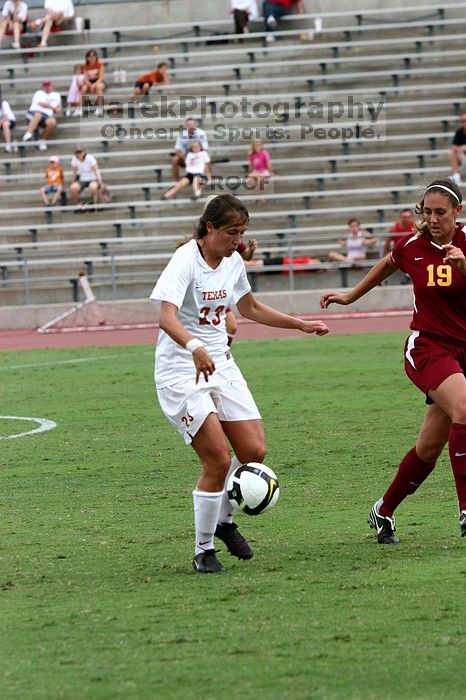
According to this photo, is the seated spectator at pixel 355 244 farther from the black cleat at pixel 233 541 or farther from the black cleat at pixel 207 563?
the black cleat at pixel 207 563

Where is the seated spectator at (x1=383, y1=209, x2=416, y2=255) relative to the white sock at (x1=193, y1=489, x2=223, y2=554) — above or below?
below

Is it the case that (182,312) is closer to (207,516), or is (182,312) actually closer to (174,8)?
(207,516)

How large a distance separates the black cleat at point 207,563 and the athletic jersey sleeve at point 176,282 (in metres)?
1.26

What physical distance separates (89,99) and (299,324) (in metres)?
24.8

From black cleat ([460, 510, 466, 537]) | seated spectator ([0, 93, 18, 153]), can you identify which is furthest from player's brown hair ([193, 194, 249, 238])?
seated spectator ([0, 93, 18, 153])

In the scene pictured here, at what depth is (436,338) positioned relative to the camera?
6.88 meters

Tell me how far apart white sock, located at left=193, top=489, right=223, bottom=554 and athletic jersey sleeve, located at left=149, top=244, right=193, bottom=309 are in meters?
0.97

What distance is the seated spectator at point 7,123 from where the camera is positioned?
30156mm

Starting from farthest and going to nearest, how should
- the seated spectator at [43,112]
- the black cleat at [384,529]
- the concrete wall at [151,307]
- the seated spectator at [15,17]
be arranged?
the seated spectator at [15,17], the seated spectator at [43,112], the concrete wall at [151,307], the black cleat at [384,529]

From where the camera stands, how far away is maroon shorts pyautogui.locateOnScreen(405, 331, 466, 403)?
6719 mm

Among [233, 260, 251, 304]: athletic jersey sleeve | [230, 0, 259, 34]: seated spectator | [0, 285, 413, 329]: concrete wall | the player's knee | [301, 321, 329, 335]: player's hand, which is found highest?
[230, 0, 259, 34]: seated spectator

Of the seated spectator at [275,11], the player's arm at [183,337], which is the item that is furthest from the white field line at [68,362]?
the seated spectator at [275,11]

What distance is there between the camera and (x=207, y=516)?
649 cm

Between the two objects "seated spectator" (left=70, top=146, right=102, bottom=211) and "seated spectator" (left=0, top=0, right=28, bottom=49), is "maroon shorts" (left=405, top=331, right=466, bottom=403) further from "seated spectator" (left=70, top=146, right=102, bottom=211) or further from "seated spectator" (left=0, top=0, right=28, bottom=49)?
"seated spectator" (left=0, top=0, right=28, bottom=49)
